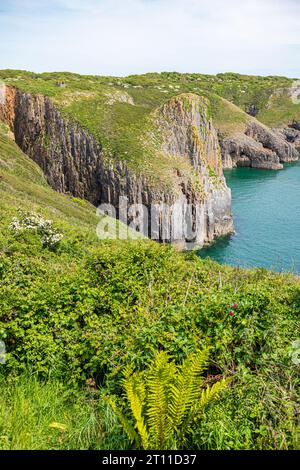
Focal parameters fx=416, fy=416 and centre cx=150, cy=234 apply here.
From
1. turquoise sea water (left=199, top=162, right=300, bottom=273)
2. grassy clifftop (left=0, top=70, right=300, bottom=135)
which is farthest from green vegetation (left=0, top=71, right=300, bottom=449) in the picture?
grassy clifftop (left=0, top=70, right=300, bottom=135)

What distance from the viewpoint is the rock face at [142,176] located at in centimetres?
6009

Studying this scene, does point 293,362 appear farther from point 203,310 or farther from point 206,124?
point 206,124

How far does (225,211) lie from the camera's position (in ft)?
210

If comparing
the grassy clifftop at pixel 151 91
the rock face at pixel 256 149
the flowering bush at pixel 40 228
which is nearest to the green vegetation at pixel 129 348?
the flowering bush at pixel 40 228

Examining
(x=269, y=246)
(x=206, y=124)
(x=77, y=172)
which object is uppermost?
(x=206, y=124)

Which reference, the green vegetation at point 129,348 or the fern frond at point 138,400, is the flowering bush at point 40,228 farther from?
the fern frond at point 138,400

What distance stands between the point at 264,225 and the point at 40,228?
50185 millimetres

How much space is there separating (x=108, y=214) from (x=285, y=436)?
56690 mm

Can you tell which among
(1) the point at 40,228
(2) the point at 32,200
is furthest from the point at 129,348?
(2) the point at 32,200

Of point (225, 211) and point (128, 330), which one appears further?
point (225, 211)

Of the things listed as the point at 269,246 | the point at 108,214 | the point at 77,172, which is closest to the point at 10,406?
the point at 269,246

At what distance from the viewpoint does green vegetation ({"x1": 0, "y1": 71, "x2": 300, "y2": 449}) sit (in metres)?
6.98

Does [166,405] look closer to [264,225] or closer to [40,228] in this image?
[40,228]

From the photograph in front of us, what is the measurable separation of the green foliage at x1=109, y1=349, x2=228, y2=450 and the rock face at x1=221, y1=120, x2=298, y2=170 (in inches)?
4603
